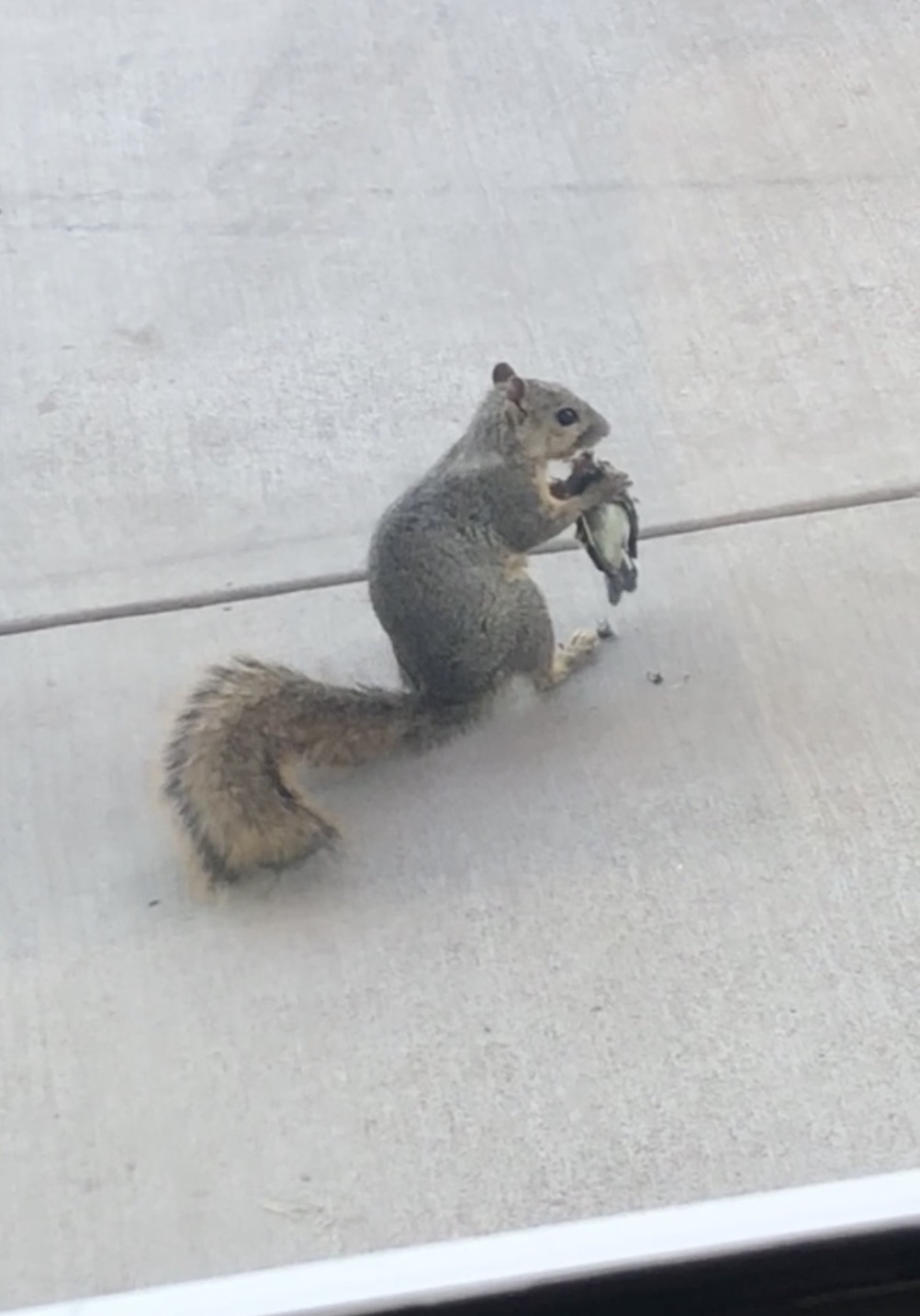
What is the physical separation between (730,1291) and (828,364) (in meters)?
2.28

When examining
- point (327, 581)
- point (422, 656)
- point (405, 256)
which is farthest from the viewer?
point (405, 256)

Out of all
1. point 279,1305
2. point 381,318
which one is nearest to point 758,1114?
point 279,1305

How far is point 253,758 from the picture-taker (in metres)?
2.65

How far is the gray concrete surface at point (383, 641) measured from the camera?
2443 millimetres

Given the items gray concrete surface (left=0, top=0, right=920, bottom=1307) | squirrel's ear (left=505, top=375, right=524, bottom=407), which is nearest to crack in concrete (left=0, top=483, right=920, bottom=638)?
gray concrete surface (left=0, top=0, right=920, bottom=1307)

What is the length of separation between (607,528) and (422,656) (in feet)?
1.26

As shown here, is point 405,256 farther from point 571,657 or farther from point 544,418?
point 571,657

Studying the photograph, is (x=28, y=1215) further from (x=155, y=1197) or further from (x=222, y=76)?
(x=222, y=76)

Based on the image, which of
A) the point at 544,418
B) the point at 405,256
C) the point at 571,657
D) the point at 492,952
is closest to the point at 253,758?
the point at 492,952

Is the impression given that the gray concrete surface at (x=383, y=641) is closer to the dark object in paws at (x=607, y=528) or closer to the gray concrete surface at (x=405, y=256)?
the gray concrete surface at (x=405, y=256)

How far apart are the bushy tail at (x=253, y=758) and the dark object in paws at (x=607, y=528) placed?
18.0 inches

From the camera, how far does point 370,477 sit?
338cm

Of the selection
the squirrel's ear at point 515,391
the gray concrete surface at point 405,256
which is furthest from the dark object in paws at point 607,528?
the gray concrete surface at point 405,256

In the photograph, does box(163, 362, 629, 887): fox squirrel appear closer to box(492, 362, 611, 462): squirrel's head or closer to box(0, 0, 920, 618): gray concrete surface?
box(492, 362, 611, 462): squirrel's head
